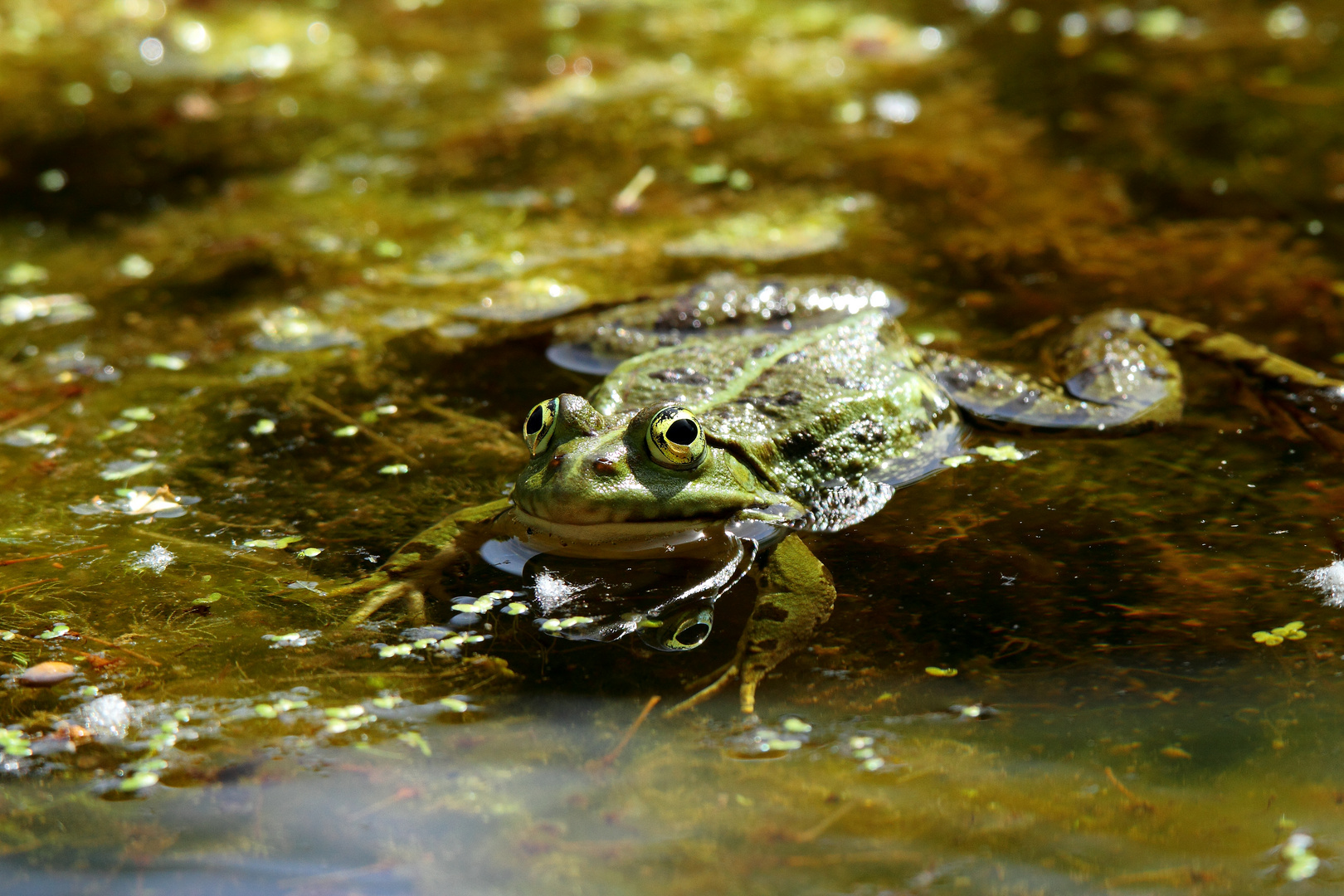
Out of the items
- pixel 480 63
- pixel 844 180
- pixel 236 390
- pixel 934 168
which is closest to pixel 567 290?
pixel 236 390

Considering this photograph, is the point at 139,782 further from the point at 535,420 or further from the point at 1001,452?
the point at 1001,452

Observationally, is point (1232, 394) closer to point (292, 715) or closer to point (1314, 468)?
→ point (1314, 468)

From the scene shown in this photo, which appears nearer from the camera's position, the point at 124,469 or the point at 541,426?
the point at 541,426

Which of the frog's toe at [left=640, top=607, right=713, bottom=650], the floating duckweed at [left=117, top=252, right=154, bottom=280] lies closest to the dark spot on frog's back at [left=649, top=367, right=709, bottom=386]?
the frog's toe at [left=640, top=607, right=713, bottom=650]

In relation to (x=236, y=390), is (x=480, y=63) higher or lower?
higher

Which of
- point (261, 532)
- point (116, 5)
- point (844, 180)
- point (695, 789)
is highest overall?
point (116, 5)

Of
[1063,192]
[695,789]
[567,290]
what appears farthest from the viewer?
[1063,192]

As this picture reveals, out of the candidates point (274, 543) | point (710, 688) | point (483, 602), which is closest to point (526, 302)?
point (274, 543)
